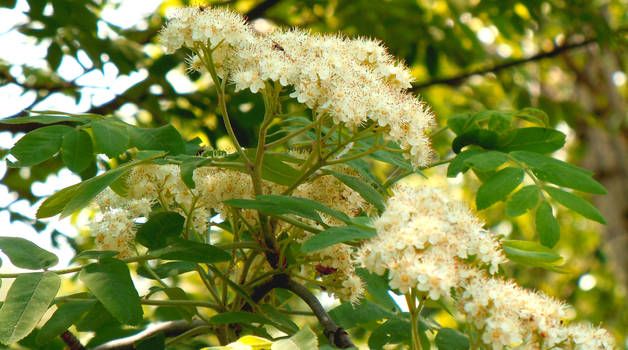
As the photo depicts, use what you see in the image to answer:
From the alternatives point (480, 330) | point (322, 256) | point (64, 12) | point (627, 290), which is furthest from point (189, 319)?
point (627, 290)

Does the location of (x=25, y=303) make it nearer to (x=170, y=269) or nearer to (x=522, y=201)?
(x=170, y=269)

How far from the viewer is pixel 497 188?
5.00ft

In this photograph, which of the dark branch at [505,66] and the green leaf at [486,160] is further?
the dark branch at [505,66]

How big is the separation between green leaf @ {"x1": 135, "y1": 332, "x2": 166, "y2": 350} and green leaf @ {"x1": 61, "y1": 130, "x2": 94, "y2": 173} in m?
0.45

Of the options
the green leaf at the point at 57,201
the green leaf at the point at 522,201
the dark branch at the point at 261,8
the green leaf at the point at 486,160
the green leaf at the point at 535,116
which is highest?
the dark branch at the point at 261,8

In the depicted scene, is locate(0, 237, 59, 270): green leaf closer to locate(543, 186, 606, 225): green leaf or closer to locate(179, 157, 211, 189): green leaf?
locate(179, 157, 211, 189): green leaf

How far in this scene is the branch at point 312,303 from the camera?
1343 mm

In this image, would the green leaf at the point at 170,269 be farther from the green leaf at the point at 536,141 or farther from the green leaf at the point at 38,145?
the green leaf at the point at 536,141

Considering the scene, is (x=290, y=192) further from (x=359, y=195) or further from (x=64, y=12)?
(x=64, y=12)

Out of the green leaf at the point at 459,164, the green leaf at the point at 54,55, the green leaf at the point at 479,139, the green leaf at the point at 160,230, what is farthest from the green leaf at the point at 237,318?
the green leaf at the point at 54,55

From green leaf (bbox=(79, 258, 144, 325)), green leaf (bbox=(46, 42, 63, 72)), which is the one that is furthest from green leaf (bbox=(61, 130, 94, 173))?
green leaf (bbox=(46, 42, 63, 72))

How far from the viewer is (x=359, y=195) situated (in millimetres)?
1581

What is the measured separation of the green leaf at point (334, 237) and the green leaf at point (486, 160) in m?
0.44

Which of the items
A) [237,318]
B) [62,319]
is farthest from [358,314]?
[62,319]
